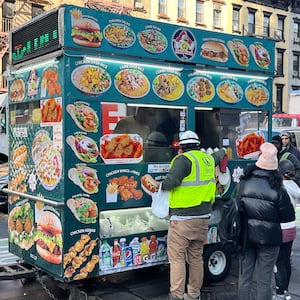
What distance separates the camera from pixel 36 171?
5219 mm

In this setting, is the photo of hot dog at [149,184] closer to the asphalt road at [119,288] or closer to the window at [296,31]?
the asphalt road at [119,288]

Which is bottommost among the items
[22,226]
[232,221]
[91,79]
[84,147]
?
[22,226]

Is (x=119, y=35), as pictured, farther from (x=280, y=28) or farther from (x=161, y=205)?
(x=280, y=28)

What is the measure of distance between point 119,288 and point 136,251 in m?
0.73

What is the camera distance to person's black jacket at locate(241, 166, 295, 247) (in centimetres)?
421

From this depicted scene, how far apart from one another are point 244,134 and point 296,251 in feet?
8.32

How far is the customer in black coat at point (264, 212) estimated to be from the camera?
4.22 metres

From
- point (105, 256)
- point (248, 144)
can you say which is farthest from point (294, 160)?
point (105, 256)

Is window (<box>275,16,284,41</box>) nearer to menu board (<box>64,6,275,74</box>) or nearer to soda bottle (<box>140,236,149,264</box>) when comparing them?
menu board (<box>64,6,275,74</box>)

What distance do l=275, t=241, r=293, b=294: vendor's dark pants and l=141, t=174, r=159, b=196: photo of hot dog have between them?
1.48 metres

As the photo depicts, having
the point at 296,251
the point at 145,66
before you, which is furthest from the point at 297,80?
the point at 145,66

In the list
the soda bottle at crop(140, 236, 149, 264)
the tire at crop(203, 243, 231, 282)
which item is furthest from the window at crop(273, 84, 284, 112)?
the soda bottle at crop(140, 236, 149, 264)

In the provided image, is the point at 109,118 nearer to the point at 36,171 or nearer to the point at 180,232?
the point at 36,171

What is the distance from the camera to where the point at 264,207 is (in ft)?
13.8
